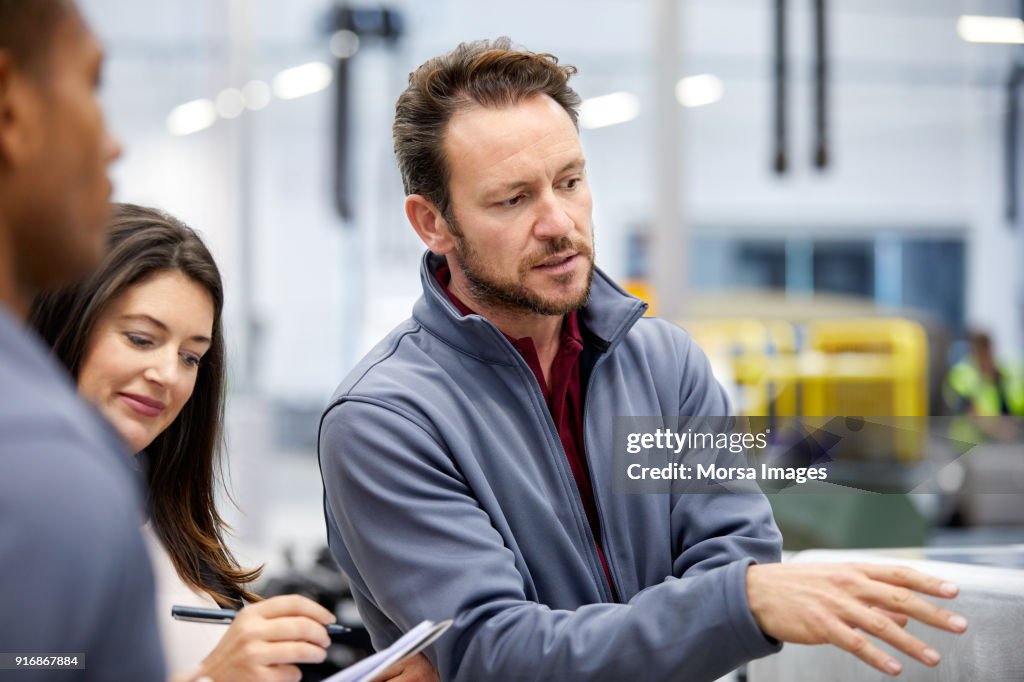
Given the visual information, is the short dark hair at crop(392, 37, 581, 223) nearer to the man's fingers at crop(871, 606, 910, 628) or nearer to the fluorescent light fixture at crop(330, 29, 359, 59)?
the man's fingers at crop(871, 606, 910, 628)

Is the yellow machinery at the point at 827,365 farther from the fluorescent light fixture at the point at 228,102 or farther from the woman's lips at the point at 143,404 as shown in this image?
the woman's lips at the point at 143,404

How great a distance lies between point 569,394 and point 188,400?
1.65 feet

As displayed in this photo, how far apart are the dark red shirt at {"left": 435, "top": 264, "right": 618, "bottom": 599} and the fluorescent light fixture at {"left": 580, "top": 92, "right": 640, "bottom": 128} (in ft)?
13.5

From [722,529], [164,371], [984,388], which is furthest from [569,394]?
[984,388]

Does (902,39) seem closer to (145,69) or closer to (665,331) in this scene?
(145,69)

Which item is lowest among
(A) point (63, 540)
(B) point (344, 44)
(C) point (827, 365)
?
(C) point (827, 365)

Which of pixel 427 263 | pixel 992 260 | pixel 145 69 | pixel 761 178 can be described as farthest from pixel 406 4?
pixel 427 263

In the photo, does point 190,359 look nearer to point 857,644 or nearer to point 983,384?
point 857,644

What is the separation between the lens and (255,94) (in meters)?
5.15

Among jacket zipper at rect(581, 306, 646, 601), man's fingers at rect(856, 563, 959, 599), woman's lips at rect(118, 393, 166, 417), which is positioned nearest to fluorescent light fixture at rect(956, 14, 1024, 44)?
jacket zipper at rect(581, 306, 646, 601)

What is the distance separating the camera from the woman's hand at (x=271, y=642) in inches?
39.8

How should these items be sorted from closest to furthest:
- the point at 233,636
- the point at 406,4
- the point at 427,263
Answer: the point at 233,636 < the point at 427,263 < the point at 406,4

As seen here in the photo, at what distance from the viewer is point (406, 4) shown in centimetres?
582

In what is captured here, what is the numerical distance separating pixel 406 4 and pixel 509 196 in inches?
187
